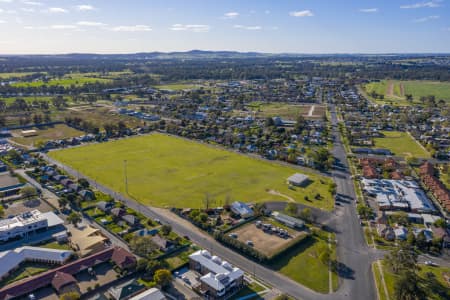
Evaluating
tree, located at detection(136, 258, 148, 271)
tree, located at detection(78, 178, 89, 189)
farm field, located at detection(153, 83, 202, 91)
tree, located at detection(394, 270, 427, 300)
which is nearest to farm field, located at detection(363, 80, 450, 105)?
farm field, located at detection(153, 83, 202, 91)

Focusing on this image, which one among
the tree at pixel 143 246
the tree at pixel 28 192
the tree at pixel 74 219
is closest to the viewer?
the tree at pixel 143 246

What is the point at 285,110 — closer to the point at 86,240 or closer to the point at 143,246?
the point at 143,246

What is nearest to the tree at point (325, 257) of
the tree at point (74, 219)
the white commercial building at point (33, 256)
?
the white commercial building at point (33, 256)

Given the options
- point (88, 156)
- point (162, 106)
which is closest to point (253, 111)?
point (162, 106)

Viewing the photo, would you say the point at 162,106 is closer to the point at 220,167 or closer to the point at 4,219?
the point at 220,167

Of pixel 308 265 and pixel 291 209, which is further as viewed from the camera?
pixel 291 209

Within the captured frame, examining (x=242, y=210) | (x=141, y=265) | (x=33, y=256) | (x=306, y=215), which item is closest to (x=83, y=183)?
(x=33, y=256)

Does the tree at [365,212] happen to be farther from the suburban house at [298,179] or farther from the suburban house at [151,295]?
the suburban house at [151,295]
